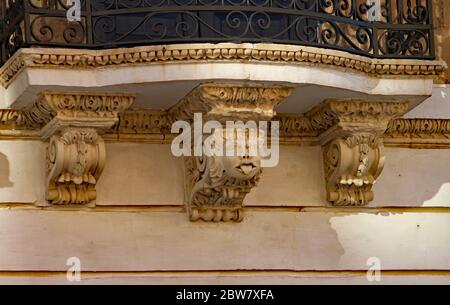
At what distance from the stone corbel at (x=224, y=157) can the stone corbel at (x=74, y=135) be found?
0.37 meters

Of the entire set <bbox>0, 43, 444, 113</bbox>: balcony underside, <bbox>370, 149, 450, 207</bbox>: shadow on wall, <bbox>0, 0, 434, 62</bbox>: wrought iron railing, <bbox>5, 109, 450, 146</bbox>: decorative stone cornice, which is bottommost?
<bbox>370, 149, 450, 207</bbox>: shadow on wall

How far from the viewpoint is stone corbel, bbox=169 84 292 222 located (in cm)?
904

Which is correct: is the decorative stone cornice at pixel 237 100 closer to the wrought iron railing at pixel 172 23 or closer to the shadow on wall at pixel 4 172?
the wrought iron railing at pixel 172 23

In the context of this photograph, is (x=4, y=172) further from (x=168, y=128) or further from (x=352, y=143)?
(x=352, y=143)

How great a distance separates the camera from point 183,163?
9.62 metres

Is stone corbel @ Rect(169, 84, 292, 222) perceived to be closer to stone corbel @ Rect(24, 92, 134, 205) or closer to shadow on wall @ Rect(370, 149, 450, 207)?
stone corbel @ Rect(24, 92, 134, 205)

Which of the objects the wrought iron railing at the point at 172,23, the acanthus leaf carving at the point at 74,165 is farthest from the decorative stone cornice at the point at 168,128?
the wrought iron railing at the point at 172,23

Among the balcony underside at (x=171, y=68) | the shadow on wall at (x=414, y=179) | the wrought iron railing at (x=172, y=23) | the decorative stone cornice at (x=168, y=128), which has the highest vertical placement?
the wrought iron railing at (x=172, y=23)

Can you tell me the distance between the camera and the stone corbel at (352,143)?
9.48 m

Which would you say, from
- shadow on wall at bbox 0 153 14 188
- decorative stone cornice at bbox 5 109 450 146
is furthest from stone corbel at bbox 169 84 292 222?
shadow on wall at bbox 0 153 14 188

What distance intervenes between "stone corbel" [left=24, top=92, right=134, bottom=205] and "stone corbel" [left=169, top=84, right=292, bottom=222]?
0.37 metres

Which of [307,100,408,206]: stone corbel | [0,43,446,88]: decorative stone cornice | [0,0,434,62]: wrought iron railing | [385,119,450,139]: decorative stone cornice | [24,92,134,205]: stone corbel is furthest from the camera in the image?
[385,119,450,139]: decorative stone cornice

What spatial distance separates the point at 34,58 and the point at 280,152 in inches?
59.3
